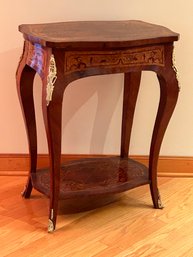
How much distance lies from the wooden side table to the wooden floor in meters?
0.07

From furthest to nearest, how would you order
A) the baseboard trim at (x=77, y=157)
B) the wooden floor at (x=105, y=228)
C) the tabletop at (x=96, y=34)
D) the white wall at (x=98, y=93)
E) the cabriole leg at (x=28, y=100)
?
the baseboard trim at (x=77, y=157) → the white wall at (x=98, y=93) → the cabriole leg at (x=28, y=100) → the wooden floor at (x=105, y=228) → the tabletop at (x=96, y=34)

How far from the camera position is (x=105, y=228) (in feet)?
5.32

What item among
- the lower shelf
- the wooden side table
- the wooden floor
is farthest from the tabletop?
the wooden floor

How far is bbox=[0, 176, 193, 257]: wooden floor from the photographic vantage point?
1.49 metres

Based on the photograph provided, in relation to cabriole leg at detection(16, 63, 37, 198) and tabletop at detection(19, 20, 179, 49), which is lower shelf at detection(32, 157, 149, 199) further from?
tabletop at detection(19, 20, 179, 49)

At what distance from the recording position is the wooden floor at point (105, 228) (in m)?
1.49

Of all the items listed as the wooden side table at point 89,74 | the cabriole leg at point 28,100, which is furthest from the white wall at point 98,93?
the cabriole leg at point 28,100

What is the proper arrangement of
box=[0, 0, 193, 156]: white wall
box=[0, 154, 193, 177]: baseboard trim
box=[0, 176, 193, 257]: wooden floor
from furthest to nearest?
box=[0, 154, 193, 177]: baseboard trim → box=[0, 0, 193, 156]: white wall → box=[0, 176, 193, 257]: wooden floor

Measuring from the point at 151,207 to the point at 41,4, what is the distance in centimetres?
97

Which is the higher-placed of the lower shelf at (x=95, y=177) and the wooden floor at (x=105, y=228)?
the lower shelf at (x=95, y=177)

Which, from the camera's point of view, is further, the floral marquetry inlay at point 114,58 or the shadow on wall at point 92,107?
the shadow on wall at point 92,107

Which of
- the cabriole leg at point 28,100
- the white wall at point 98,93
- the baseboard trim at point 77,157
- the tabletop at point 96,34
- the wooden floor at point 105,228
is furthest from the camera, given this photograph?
the baseboard trim at point 77,157

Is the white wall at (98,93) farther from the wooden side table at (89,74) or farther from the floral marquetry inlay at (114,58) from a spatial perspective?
the floral marquetry inlay at (114,58)

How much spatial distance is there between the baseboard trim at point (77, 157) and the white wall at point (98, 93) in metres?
0.03
